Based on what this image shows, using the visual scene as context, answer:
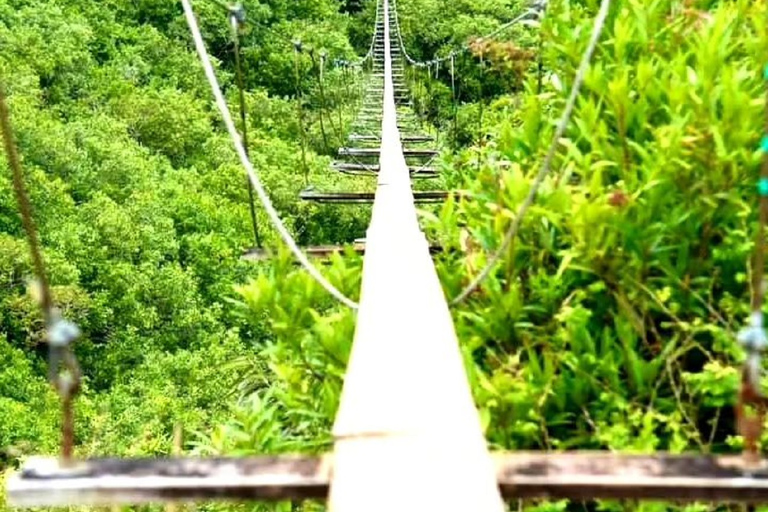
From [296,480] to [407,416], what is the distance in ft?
0.41

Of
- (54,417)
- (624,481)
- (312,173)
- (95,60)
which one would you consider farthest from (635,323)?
(95,60)

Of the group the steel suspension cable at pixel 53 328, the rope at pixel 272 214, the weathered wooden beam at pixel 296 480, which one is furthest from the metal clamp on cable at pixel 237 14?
the weathered wooden beam at pixel 296 480

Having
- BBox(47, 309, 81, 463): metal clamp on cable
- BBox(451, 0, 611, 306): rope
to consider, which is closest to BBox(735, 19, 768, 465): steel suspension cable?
BBox(451, 0, 611, 306): rope

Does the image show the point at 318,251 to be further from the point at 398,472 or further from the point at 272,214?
the point at 398,472

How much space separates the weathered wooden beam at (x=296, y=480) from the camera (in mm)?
830

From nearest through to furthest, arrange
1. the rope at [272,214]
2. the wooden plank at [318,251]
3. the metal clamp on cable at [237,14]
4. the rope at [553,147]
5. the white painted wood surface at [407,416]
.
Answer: the white painted wood surface at [407,416], the rope at [553,147], the rope at [272,214], the wooden plank at [318,251], the metal clamp on cable at [237,14]

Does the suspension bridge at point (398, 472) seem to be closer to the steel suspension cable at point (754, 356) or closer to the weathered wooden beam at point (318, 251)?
the steel suspension cable at point (754, 356)

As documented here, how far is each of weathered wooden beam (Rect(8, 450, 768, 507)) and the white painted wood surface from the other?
0.13 feet

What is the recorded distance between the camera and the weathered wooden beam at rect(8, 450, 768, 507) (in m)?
0.83

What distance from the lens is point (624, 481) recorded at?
0.84 m

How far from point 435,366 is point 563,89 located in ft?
2.83

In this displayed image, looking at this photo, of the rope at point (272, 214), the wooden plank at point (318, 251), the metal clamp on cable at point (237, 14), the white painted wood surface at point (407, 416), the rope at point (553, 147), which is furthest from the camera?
the metal clamp on cable at point (237, 14)

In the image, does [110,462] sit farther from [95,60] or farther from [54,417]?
[95,60]

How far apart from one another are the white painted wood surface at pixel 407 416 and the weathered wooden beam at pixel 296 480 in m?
0.04
